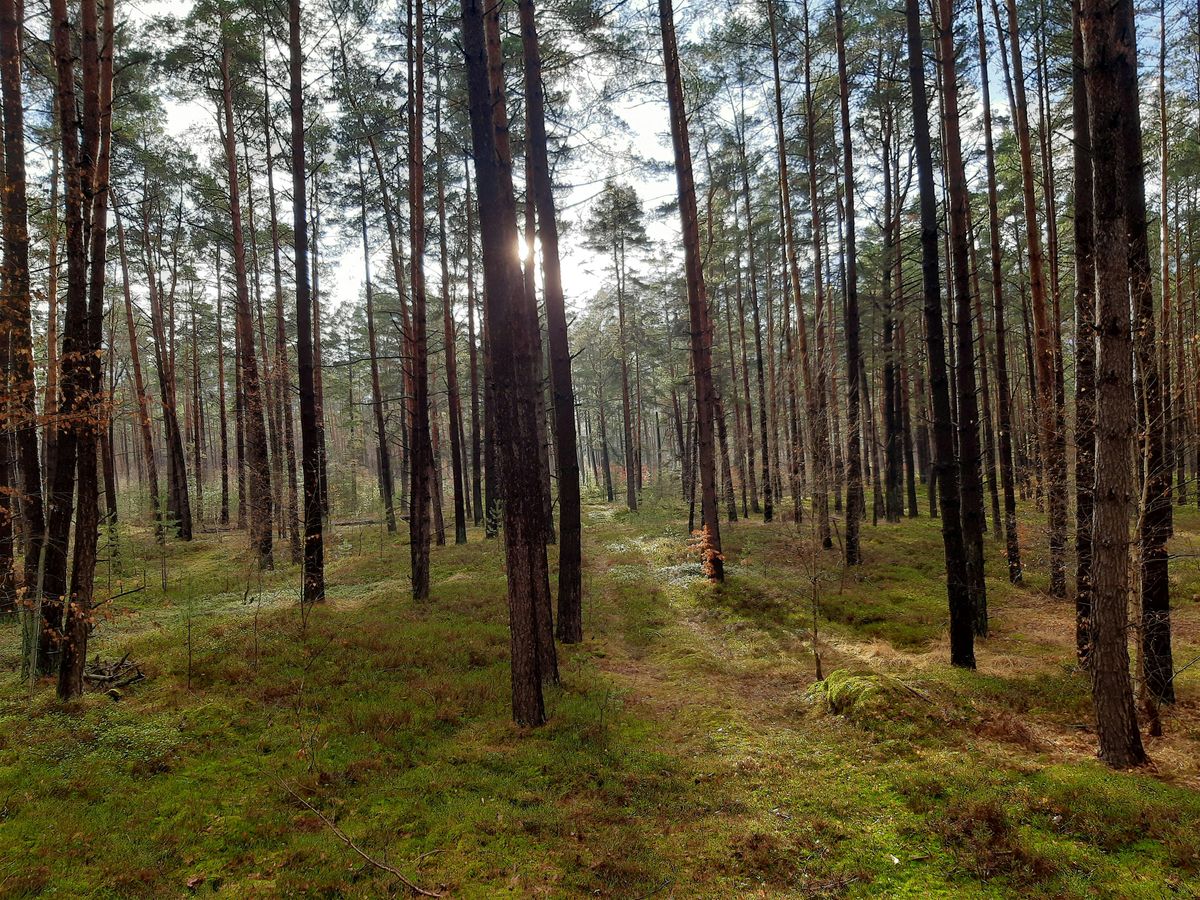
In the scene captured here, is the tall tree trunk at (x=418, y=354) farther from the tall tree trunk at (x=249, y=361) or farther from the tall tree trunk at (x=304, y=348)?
the tall tree trunk at (x=249, y=361)

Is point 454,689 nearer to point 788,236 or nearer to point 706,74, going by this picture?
point 788,236

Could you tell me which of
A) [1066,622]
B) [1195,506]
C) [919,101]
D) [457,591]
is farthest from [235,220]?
[1195,506]

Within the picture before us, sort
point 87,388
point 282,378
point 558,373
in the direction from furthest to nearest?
1. point 282,378
2. point 558,373
3. point 87,388

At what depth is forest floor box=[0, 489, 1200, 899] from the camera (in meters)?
3.97

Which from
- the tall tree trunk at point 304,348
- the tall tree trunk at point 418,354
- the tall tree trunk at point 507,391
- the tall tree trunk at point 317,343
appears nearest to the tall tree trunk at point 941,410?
the tall tree trunk at point 507,391

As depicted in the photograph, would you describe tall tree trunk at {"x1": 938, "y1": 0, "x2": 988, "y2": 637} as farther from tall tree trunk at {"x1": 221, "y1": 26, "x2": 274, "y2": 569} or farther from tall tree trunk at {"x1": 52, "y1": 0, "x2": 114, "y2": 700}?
tall tree trunk at {"x1": 221, "y1": 26, "x2": 274, "y2": 569}

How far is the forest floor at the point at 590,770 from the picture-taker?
397cm

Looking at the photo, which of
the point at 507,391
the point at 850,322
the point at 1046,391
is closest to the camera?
the point at 507,391

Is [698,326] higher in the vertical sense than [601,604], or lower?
higher

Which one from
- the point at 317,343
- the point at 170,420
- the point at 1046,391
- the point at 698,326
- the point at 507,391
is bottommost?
the point at 1046,391

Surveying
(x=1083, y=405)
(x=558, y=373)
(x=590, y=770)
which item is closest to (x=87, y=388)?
(x=558, y=373)

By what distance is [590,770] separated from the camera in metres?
5.58

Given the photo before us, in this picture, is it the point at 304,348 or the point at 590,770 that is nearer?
the point at 590,770

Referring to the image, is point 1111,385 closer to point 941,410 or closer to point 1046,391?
point 941,410
